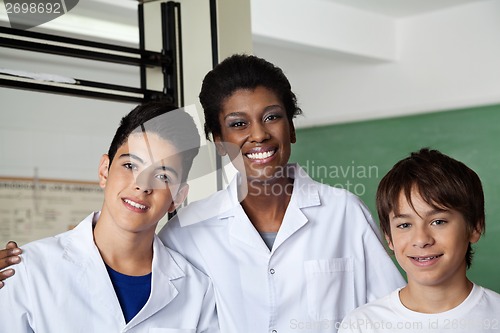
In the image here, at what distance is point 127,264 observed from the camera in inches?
68.2

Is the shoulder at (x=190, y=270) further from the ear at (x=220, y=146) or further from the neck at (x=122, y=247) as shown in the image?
the ear at (x=220, y=146)

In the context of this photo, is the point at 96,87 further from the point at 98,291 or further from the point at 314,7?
the point at 314,7

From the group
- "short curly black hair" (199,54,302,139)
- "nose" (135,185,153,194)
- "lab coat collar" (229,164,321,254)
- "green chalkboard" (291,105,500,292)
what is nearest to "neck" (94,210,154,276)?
"nose" (135,185,153,194)

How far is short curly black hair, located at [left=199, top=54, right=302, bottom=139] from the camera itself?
1869 mm

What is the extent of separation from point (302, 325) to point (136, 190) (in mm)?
519

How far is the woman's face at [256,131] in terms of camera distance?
71.2 inches

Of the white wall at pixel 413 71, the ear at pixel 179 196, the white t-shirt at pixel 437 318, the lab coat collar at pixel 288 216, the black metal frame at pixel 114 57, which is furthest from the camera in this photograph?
the white wall at pixel 413 71

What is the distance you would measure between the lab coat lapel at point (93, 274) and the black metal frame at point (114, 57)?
0.56 m

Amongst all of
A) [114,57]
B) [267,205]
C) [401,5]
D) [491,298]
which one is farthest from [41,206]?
[491,298]

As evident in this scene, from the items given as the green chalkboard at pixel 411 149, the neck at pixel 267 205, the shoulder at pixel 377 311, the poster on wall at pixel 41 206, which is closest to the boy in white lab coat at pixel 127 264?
the neck at pixel 267 205

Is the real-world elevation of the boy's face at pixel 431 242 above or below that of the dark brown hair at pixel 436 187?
below

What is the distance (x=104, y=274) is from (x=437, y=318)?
2.27 feet

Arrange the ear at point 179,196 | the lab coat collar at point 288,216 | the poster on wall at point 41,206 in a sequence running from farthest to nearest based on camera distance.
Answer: the poster on wall at point 41,206 → the lab coat collar at point 288,216 → the ear at point 179,196

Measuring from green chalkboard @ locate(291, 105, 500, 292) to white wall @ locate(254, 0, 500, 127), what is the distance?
0.08 m
